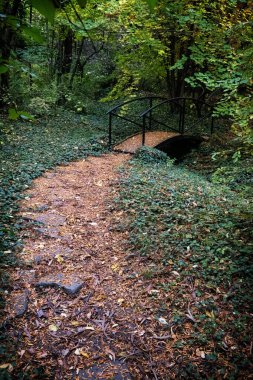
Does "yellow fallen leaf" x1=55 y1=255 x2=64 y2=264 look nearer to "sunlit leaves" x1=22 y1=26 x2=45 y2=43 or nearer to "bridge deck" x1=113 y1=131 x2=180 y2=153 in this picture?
"sunlit leaves" x1=22 y1=26 x2=45 y2=43

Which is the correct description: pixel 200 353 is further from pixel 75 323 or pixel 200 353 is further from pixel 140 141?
pixel 140 141

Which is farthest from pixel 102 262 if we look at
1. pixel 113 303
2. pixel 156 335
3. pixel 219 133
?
pixel 219 133

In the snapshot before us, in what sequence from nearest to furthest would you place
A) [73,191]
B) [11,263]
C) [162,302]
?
[162,302]
[11,263]
[73,191]

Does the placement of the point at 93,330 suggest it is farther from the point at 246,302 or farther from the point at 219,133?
the point at 219,133

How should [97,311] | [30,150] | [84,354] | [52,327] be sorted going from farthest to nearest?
[30,150], [97,311], [52,327], [84,354]

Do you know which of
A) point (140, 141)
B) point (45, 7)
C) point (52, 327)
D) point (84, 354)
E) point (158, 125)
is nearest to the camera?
point (45, 7)

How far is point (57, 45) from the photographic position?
1656cm

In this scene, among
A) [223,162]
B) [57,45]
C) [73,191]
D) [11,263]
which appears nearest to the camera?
[11,263]

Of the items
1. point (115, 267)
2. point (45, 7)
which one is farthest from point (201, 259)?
point (45, 7)

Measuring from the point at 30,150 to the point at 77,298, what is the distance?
5.75m

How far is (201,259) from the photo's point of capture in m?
4.13

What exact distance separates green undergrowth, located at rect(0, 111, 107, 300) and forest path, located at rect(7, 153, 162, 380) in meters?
0.21

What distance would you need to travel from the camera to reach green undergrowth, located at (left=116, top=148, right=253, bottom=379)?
312 centimetres

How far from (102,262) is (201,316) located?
1520 mm
